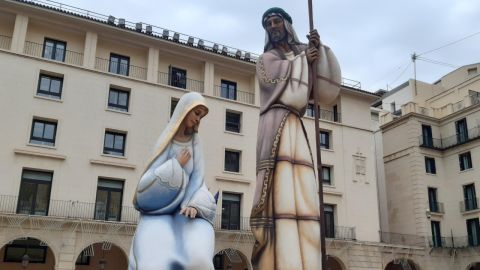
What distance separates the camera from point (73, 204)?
26.9 metres

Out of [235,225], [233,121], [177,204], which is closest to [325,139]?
[233,121]

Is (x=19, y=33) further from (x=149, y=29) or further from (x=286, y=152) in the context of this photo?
(x=286, y=152)

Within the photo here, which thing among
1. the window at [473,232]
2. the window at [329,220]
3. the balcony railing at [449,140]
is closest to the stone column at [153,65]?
the window at [329,220]

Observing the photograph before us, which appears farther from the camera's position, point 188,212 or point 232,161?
point 232,161

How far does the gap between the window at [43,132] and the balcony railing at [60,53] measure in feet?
12.7

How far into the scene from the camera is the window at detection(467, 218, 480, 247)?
38.2m

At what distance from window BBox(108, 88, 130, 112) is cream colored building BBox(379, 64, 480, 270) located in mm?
22054

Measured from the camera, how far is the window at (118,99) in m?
30.4

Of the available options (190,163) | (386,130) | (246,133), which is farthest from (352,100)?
(190,163)

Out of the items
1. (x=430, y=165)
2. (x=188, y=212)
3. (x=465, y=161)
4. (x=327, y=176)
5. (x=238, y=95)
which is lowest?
(x=188, y=212)

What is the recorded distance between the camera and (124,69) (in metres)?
31.8

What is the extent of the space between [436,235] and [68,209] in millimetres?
26516

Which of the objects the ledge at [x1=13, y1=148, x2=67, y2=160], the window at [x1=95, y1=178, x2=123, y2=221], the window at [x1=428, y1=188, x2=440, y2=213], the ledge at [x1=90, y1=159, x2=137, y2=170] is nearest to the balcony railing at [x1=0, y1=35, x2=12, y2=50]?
the ledge at [x1=13, y1=148, x2=67, y2=160]

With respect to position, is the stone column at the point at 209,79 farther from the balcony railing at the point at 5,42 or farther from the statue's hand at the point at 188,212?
the statue's hand at the point at 188,212
